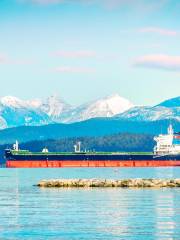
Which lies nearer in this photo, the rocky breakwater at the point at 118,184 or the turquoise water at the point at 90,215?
the turquoise water at the point at 90,215

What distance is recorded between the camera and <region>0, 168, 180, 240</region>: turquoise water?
55.1m

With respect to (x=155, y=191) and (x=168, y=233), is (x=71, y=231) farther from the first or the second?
(x=155, y=191)

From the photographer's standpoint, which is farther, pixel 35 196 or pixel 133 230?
pixel 35 196

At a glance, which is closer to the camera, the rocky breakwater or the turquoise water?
the turquoise water

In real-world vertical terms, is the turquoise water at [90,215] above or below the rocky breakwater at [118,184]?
below

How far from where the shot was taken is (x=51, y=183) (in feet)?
339

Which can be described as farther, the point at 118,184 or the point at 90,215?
the point at 118,184

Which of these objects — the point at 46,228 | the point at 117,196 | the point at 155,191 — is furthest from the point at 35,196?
the point at 46,228

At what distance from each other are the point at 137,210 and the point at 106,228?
1161 centimetres

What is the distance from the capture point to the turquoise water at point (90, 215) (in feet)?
181

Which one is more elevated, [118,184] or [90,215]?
[118,184]

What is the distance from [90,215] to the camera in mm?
65000

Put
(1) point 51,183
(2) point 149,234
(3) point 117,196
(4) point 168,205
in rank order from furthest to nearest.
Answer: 1. (1) point 51,183
2. (3) point 117,196
3. (4) point 168,205
4. (2) point 149,234

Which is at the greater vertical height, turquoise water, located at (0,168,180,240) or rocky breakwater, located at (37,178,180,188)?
rocky breakwater, located at (37,178,180,188)
